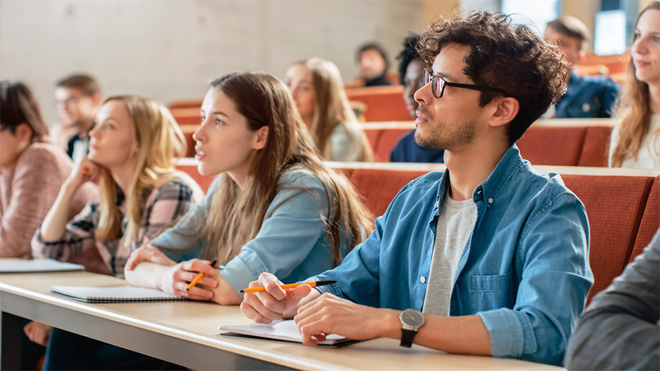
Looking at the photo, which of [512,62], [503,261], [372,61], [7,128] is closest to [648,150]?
[512,62]

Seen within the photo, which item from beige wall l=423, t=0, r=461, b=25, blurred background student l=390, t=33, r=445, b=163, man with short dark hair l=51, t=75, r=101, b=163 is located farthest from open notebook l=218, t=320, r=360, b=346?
beige wall l=423, t=0, r=461, b=25

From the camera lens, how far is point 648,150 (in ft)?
7.36

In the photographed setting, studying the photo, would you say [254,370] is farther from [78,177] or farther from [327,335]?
[78,177]

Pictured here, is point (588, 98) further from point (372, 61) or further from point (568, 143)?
point (372, 61)

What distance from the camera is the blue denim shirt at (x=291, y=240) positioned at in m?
1.62

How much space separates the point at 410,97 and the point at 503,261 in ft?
5.90

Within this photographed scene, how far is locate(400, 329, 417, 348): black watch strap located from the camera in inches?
42.5

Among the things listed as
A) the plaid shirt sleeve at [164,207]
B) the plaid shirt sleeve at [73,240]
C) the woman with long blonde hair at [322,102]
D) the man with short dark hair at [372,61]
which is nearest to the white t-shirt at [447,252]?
the plaid shirt sleeve at [164,207]

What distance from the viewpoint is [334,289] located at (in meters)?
1.40

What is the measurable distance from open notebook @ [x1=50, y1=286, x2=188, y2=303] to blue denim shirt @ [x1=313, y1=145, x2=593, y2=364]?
0.42 m

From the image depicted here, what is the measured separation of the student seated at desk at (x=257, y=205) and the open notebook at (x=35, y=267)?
0.32 m

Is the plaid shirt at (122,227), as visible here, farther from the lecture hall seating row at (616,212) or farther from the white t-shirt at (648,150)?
the white t-shirt at (648,150)

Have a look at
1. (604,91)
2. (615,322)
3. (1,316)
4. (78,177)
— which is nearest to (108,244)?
(78,177)

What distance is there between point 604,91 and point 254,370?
2.86 metres
